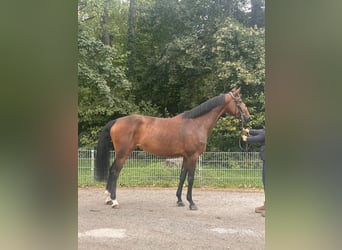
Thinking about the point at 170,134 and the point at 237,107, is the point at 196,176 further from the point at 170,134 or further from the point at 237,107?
the point at 237,107

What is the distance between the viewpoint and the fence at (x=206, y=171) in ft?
19.4

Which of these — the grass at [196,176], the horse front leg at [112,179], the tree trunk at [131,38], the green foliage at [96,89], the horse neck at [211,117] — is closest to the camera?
the horse front leg at [112,179]

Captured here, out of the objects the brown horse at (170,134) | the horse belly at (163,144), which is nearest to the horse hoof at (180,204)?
the brown horse at (170,134)

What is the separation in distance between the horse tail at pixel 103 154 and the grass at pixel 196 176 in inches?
62.0

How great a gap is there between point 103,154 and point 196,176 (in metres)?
2.08

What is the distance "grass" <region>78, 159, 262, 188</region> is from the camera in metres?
5.88

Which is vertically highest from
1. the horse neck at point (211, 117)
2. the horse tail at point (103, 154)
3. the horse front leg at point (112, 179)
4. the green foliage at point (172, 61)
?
the green foliage at point (172, 61)

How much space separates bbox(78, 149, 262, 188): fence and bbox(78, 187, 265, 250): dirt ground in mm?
732

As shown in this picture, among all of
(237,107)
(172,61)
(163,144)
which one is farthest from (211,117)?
(172,61)

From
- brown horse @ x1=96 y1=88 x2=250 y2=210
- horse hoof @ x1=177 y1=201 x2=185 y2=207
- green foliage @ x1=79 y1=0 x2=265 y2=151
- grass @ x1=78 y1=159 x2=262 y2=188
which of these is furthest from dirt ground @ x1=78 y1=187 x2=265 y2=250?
green foliage @ x1=79 y1=0 x2=265 y2=151

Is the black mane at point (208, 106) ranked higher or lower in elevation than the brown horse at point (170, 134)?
higher

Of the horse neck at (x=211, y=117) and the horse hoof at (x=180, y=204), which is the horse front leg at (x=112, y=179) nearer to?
the horse hoof at (x=180, y=204)
